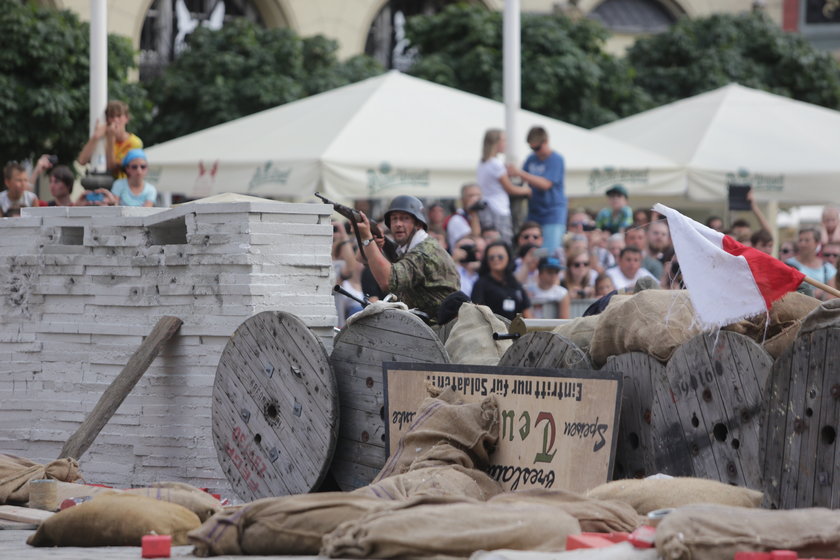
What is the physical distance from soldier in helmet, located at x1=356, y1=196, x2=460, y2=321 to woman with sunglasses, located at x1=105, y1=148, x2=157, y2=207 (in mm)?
3188

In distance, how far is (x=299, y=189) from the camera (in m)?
15.0

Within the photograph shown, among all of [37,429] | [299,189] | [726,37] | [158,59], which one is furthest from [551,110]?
[37,429]

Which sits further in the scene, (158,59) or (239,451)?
(158,59)

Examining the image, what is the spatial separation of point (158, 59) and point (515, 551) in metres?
26.4

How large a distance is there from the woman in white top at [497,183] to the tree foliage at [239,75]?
10931 millimetres

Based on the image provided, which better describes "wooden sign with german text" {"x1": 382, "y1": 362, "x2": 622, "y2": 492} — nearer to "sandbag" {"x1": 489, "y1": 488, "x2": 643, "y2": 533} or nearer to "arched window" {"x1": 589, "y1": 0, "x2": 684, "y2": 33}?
"sandbag" {"x1": 489, "y1": 488, "x2": 643, "y2": 533}

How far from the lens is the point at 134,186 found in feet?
40.9

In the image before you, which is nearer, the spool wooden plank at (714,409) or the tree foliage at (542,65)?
the spool wooden plank at (714,409)

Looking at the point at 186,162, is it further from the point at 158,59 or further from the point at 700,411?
the point at 158,59

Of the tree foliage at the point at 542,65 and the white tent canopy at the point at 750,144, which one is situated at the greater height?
the tree foliage at the point at 542,65

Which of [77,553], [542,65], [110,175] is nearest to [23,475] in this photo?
[77,553]

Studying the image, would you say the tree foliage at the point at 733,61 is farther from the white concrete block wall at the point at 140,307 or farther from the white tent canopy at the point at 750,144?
the white concrete block wall at the point at 140,307

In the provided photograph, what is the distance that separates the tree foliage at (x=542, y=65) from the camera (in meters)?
27.4

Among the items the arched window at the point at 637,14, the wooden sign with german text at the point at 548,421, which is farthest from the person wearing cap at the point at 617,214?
the arched window at the point at 637,14
